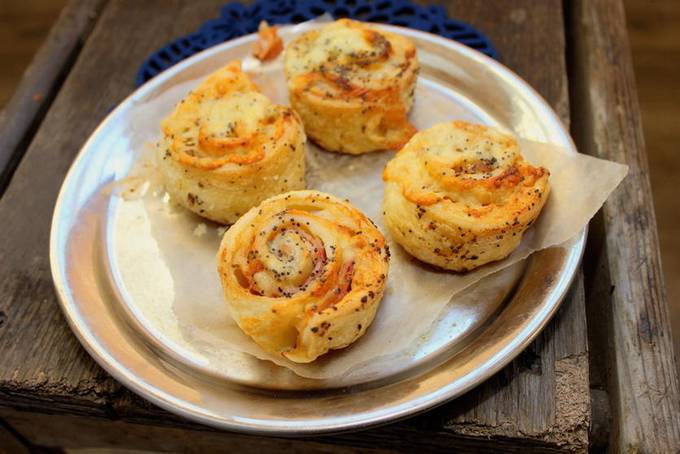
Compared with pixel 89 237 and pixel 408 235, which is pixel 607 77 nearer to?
pixel 408 235

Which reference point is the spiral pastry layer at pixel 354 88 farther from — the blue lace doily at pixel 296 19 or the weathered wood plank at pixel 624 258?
the weathered wood plank at pixel 624 258

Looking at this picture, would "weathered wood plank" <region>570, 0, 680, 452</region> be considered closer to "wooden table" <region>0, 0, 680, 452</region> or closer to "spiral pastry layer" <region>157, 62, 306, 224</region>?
"wooden table" <region>0, 0, 680, 452</region>

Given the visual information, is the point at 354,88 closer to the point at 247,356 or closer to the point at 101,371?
the point at 247,356

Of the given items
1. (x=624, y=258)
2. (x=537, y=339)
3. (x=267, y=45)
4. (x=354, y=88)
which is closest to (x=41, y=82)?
(x=267, y=45)

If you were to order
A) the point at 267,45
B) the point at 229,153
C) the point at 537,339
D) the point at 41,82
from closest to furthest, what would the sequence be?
1. the point at 537,339
2. the point at 229,153
3. the point at 267,45
4. the point at 41,82

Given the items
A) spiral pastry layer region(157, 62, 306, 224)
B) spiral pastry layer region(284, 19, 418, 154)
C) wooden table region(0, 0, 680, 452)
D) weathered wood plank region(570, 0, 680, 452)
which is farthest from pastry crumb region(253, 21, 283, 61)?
weathered wood plank region(570, 0, 680, 452)

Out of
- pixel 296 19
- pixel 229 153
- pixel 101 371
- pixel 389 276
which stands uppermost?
pixel 229 153

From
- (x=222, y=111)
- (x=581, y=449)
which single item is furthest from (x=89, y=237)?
(x=581, y=449)
